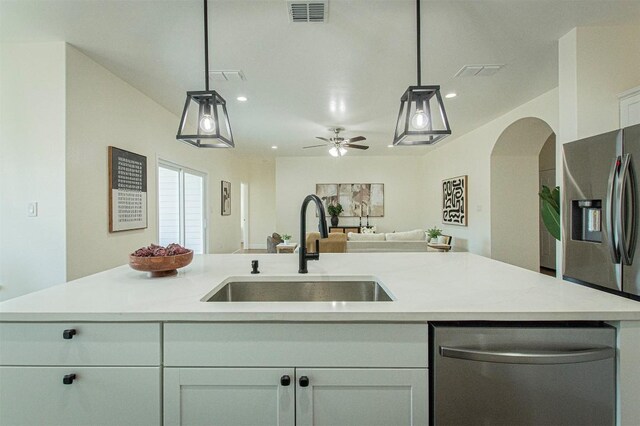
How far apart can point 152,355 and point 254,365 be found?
34cm

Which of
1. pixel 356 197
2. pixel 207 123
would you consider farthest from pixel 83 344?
pixel 356 197

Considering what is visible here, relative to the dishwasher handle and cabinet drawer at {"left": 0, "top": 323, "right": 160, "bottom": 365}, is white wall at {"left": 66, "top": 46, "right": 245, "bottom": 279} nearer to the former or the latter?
cabinet drawer at {"left": 0, "top": 323, "right": 160, "bottom": 365}

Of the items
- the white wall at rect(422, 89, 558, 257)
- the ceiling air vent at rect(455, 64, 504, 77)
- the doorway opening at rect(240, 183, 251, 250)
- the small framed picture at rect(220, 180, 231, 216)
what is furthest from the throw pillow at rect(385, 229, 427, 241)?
the doorway opening at rect(240, 183, 251, 250)

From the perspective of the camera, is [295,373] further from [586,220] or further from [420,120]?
[586,220]

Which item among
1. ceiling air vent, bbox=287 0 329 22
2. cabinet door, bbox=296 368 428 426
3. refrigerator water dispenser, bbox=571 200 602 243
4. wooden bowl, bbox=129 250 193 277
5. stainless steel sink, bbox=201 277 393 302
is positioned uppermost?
ceiling air vent, bbox=287 0 329 22

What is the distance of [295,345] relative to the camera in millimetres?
1005

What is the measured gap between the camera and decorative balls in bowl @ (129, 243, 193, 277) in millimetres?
1472

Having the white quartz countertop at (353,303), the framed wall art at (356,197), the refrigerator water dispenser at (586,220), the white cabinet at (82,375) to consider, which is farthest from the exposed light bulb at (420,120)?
the framed wall art at (356,197)

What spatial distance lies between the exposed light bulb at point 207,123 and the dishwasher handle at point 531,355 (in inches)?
59.2

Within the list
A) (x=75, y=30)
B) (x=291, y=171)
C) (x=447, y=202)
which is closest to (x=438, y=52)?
(x=75, y=30)

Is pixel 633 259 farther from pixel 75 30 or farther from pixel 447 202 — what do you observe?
pixel 447 202

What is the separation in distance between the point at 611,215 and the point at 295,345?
Result: 1488mm

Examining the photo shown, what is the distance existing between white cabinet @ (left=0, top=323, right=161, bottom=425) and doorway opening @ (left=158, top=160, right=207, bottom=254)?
3.19m

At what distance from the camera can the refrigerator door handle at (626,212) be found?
1.27m
